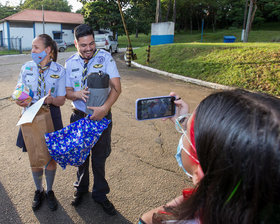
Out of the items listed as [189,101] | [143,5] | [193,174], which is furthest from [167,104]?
[143,5]

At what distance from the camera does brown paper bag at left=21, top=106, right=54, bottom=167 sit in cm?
231

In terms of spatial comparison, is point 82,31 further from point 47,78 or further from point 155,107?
point 155,107

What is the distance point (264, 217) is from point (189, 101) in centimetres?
580

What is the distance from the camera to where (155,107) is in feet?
4.89

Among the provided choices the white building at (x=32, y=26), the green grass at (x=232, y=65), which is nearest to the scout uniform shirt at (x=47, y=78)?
the green grass at (x=232, y=65)

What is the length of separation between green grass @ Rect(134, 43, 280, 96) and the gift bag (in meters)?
5.93

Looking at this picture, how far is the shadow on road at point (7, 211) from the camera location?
2.40 metres

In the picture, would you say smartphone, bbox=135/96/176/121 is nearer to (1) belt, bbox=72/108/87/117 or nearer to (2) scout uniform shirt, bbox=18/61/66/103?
(1) belt, bbox=72/108/87/117

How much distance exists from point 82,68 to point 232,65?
7257mm

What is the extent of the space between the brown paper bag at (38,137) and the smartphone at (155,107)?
1285 millimetres

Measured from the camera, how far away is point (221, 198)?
78 centimetres

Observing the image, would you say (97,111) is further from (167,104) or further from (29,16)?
(29,16)

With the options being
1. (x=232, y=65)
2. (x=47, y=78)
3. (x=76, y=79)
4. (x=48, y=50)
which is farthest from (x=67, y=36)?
(x=76, y=79)

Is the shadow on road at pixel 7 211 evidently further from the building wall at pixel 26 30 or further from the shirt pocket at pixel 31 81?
the building wall at pixel 26 30
